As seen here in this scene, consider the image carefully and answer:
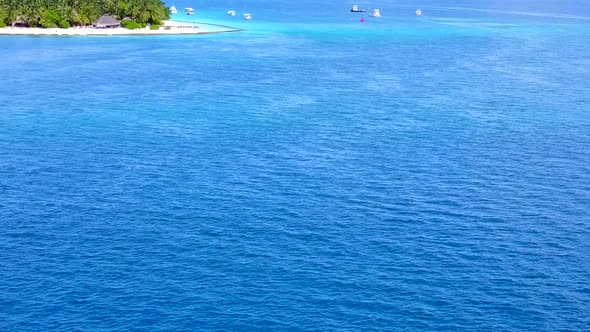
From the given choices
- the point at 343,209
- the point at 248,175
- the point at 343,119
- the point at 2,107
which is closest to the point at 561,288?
the point at 343,209

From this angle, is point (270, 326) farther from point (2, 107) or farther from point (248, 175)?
point (2, 107)

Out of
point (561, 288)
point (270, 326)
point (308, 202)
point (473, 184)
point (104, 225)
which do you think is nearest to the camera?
point (270, 326)

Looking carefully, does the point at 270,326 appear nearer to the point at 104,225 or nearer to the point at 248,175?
the point at 104,225

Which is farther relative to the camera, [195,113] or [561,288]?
[195,113]

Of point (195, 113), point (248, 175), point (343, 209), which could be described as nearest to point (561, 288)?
point (343, 209)

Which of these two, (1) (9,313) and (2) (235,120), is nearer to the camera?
(1) (9,313)

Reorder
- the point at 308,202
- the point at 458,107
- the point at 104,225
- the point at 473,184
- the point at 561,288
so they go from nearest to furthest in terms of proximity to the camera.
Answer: the point at 561,288, the point at 104,225, the point at 308,202, the point at 473,184, the point at 458,107
